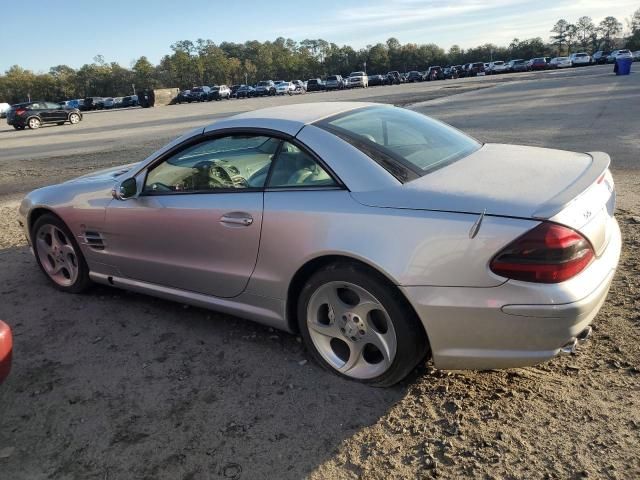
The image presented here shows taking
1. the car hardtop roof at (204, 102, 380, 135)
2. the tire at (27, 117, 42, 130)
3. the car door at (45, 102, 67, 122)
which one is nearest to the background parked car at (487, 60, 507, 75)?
the car door at (45, 102, 67, 122)

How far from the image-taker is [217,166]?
3447 mm

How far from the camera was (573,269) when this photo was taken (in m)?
2.28

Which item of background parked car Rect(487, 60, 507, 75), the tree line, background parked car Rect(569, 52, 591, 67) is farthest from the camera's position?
the tree line

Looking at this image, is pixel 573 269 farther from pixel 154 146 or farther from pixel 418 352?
pixel 154 146

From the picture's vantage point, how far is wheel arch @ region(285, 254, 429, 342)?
8.38ft

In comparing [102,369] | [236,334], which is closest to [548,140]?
[236,334]

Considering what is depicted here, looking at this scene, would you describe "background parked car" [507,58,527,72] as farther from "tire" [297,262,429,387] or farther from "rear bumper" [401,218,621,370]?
"tire" [297,262,429,387]

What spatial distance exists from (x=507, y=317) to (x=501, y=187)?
2.14 feet

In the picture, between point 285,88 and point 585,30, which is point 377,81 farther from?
point 585,30

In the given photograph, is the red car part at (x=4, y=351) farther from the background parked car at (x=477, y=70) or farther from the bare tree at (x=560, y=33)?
the bare tree at (x=560, y=33)

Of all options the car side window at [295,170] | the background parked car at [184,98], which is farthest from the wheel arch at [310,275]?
the background parked car at [184,98]

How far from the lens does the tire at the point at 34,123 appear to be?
2776 cm

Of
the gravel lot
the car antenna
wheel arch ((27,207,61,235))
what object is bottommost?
the gravel lot

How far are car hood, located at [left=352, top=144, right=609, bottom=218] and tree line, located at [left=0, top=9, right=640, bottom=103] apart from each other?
111322mm
